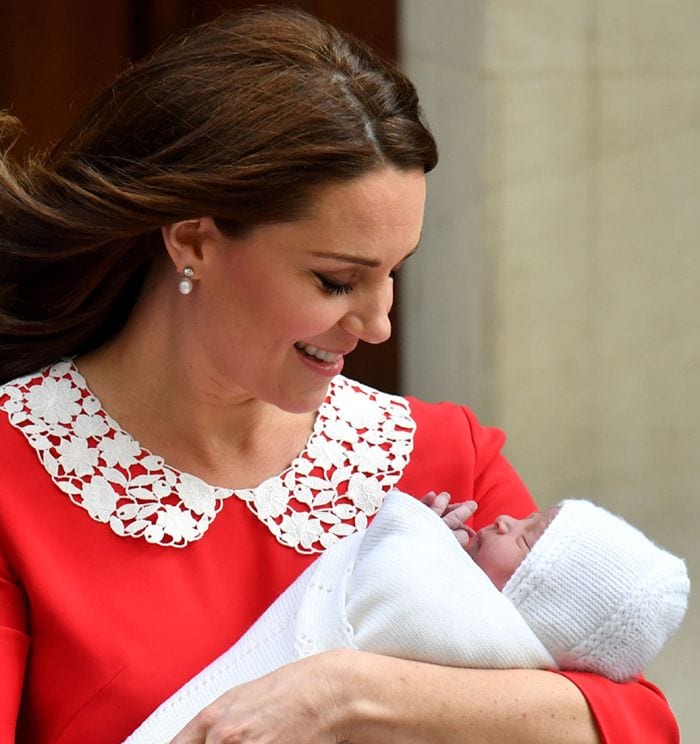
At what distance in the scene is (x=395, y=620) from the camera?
2.10 m

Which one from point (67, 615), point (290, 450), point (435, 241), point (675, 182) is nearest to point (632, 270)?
point (675, 182)

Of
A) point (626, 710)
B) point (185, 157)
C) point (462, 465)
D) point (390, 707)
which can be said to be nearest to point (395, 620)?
point (390, 707)

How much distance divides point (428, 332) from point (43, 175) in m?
1.83

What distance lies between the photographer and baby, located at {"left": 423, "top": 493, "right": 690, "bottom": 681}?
2.09m

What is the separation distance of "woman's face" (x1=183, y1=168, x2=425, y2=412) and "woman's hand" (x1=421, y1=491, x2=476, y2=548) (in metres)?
0.23

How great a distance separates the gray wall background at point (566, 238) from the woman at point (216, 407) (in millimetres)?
1530

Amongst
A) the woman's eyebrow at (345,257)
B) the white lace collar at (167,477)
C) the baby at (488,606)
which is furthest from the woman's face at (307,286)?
the baby at (488,606)

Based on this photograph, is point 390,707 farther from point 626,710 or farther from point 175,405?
point 175,405

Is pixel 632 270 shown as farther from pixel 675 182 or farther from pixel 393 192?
pixel 393 192

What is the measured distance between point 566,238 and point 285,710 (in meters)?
2.30

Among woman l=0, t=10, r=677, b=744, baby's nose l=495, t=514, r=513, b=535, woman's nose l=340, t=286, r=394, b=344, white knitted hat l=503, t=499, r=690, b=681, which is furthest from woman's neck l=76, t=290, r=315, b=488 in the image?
white knitted hat l=503, t=499, r=690, b=681

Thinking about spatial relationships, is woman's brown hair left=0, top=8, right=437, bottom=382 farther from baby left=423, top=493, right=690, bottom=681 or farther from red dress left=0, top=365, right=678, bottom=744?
baby left=423, top=493, right=690, bottom=681

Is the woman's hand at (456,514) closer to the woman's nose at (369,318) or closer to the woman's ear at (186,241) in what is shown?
the woman's nose at (369,318)

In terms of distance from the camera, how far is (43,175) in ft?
7.95
